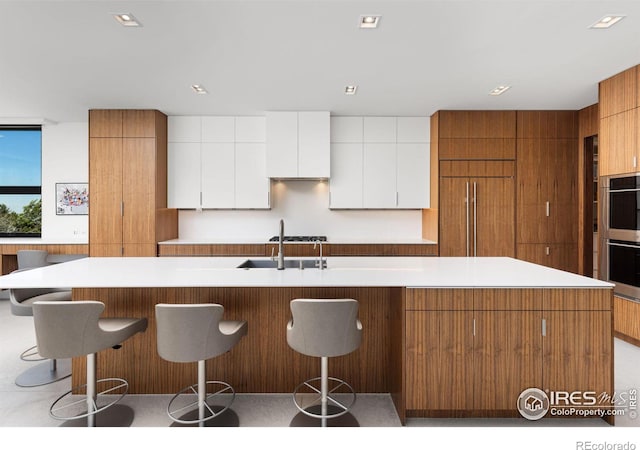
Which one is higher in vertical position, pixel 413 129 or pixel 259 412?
pixel 413 129

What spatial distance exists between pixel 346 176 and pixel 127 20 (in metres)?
3.08

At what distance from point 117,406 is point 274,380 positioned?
1019 mm

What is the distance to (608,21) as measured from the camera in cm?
260

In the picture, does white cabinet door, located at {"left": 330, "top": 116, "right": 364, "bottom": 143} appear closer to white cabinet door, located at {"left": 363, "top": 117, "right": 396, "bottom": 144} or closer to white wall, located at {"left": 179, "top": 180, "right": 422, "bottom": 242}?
white cabinet door, located at {"left": 363, "top": 117, "right": 396, "bottom": 144}

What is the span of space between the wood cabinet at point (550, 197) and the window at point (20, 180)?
A: 23.0 ft

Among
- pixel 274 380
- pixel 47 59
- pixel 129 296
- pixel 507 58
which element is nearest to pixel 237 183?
pixel 47 59

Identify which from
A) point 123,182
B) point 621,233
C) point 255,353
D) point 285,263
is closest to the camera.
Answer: point 255,353

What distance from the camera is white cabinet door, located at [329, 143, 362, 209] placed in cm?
502

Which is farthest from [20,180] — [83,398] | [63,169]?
[83,398]

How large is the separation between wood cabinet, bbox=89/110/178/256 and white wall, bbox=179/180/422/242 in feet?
2.67

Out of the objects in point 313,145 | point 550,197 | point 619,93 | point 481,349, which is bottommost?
point 481,349

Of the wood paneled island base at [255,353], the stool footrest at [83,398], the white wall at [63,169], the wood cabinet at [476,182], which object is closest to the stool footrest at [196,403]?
the wood paneled island base at [255,353]

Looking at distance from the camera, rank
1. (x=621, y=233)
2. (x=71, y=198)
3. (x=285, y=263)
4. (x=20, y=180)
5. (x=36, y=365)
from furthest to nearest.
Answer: (x=20, y=180) → (x=71, y=198) → (x=621, y=233) → (x=285, y=263) → (x=36, y=365)

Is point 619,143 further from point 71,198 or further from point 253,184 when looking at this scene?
point 71,198
